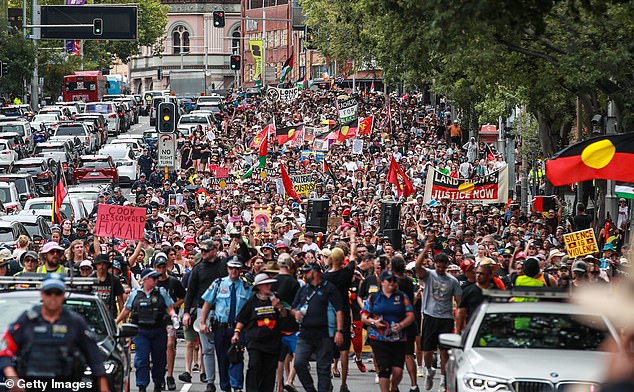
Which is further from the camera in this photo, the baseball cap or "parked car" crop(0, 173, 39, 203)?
"parked car" crop(0, 173, 39, 203)

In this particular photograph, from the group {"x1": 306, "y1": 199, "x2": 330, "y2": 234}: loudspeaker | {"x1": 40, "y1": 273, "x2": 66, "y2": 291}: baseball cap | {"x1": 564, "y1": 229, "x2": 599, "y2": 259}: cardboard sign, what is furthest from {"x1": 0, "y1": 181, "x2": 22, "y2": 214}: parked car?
{"x1": 40, "y1": 273, "x2": 66, "y2": 291}: baseball cap

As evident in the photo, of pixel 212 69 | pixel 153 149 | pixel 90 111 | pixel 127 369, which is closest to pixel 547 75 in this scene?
pixel 127 369

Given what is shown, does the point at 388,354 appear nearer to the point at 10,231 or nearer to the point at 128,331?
the point at 128,331

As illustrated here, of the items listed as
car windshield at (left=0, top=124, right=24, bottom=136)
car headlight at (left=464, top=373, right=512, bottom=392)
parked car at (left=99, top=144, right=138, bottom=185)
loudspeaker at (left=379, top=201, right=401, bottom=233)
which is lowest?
parked car at (left=99, top=144, right=138, bottom=185)

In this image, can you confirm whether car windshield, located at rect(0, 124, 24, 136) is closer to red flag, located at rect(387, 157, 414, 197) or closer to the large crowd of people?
red flag, located at rect(387, 157, 414, 197)

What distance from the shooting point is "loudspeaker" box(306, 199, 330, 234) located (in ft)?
88.0

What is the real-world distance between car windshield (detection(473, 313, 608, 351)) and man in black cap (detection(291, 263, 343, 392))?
2323 mm

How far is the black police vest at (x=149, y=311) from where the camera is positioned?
615 inches

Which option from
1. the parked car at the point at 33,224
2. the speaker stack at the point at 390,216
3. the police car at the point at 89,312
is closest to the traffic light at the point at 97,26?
the parked car at the point at 33,224

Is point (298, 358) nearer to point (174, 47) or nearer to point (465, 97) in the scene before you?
point (465, 97)

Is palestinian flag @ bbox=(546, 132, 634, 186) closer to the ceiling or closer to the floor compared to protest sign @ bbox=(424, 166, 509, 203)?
closer to the ceiling

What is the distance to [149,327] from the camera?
15.7 metres

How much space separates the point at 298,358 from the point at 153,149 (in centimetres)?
4067

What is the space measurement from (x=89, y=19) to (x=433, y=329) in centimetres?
5399
